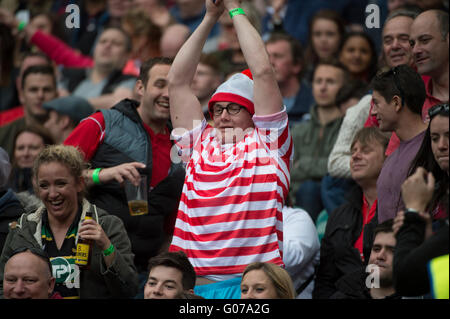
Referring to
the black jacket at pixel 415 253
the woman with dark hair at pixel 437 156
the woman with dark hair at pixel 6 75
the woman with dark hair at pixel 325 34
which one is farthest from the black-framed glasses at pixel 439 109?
the woman with dark hair at pixel 6 75

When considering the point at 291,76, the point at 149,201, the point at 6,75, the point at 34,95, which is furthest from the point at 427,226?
the point at 6,75

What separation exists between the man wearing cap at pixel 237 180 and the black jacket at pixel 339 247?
1.23m

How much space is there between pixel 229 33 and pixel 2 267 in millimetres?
5090

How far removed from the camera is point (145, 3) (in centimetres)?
1127

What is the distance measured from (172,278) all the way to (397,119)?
5.74 feet

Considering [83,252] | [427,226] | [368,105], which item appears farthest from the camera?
[368,105]

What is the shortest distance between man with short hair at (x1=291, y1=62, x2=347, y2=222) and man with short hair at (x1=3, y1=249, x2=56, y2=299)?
9.85 feet

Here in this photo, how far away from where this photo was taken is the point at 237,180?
217 inches

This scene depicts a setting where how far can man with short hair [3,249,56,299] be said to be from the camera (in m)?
5.36

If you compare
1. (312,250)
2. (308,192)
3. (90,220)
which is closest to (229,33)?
(308,192)

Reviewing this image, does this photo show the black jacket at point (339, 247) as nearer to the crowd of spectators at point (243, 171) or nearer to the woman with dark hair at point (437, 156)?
→ the crowd of spectators at point (243, 171)

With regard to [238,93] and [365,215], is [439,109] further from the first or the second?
[365,215]

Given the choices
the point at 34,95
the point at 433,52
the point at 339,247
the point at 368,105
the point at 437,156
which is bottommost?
the point at 437,156

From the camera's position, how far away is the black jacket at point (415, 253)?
425 cm
